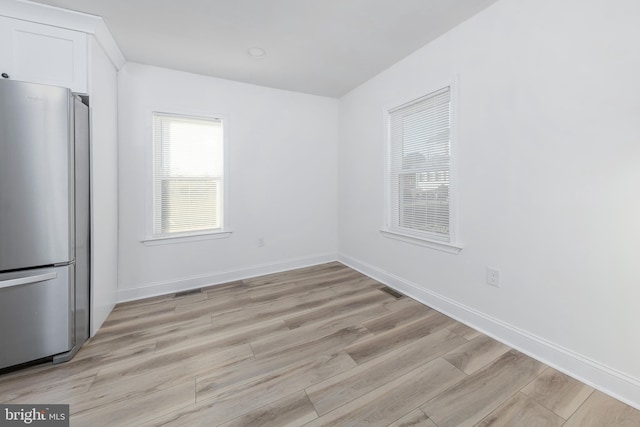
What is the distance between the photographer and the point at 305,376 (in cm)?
157

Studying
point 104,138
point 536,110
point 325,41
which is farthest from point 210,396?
point 325,41

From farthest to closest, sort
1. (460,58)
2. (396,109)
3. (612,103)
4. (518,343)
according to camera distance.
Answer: (396,109) → (460,58) → (518,343) → (612,103)

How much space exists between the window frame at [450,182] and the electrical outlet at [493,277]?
282mm

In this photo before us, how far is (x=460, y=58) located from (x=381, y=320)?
7.70 feet

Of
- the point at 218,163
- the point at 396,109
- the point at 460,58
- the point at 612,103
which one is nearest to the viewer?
the point at 612,103

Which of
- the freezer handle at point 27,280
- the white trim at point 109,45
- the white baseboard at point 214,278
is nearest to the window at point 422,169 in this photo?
the white baseboard at point 214,278

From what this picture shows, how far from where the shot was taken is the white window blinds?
235 centimetres

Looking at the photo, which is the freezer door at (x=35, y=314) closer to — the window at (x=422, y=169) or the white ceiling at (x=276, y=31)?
the white ceiling at (x=276, y=31)

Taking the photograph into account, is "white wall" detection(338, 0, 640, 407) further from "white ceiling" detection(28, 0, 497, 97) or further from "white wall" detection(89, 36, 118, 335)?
"white wall" detection(89, 36, 118, 335)

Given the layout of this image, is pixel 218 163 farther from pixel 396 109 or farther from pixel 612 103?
pixel 612 103

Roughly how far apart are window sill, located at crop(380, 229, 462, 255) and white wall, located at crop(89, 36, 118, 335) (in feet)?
9.16

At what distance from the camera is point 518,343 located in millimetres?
1810

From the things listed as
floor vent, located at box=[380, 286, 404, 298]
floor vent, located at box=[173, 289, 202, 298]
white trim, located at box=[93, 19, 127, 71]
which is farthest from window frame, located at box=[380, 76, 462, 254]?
white trim, located at box=[93, 19, 127, 71]

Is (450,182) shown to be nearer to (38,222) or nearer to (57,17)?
(38,222)
